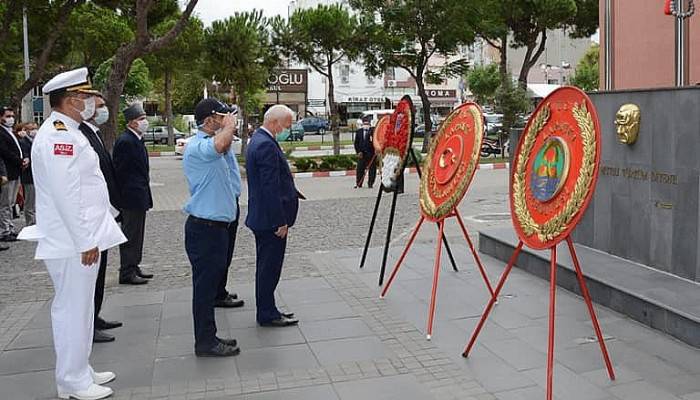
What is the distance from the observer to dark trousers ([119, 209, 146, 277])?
24.6 ft

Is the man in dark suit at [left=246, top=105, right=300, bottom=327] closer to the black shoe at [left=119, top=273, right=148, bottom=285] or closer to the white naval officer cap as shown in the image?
the white naval officer cap

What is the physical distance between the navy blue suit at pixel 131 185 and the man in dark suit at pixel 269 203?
6.86ft

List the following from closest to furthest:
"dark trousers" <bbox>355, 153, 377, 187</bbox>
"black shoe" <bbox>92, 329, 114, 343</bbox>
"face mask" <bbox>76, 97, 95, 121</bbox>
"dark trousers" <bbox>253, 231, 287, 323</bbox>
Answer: "face mask" <bbox>76, 97, 95, 121</bbox>
"black shoe" <bbox>92, 329, 114, 343</bbox>
"dark trousers" <bbox>253, 231, 287, 323</bbox>
"dark trousers" <bbox>355, 153, 377, 187</bbox>

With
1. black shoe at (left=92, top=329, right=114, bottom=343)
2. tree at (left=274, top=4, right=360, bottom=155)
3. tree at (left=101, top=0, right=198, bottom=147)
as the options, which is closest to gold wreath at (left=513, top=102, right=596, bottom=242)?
black shoe at (left=92, top=329, right=114, bottom=343)

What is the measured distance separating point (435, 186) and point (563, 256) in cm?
172

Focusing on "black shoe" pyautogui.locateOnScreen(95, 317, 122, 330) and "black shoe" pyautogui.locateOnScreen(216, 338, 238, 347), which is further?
"black shoe" pyautogui.locateOnScreen(95, 317, 122, 330)

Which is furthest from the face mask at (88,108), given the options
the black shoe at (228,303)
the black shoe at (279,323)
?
the black shoe at (228,303)

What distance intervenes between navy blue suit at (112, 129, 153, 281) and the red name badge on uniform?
9.67ft

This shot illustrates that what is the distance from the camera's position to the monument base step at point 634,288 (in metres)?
5.24

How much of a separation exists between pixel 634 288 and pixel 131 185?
4.83 meters

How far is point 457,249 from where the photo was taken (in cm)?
884

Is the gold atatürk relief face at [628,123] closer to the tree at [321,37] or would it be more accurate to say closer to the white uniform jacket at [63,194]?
the white uniform jacket at [63,194]

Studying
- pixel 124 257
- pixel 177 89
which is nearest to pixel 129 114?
pixel 124 257

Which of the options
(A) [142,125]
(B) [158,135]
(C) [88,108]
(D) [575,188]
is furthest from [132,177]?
(B) [158,135]
